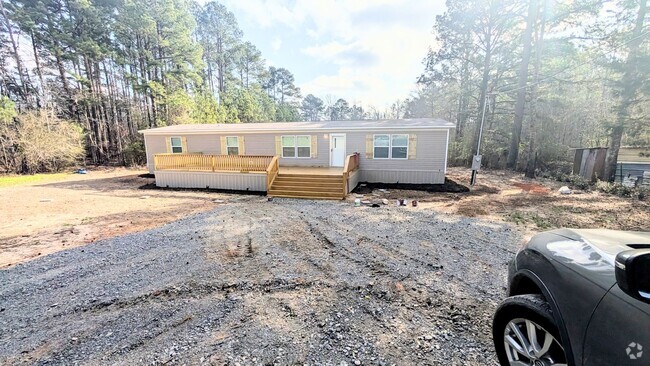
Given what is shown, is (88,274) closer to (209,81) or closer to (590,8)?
(590,8)

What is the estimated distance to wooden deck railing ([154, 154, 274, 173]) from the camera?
36.0 feet

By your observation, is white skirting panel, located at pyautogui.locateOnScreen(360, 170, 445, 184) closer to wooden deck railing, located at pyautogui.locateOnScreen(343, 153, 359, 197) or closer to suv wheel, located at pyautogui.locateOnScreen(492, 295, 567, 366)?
wooden deck railing, located at pyautogui.locateOnScreen(343, 153, 359, 197)

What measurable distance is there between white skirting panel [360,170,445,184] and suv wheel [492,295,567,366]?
9.95 metres

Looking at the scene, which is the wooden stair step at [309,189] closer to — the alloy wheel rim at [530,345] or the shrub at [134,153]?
the alloy wheel rim at [530,345]

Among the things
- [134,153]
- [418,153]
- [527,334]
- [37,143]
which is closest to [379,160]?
[418,153]

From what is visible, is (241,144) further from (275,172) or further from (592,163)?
(592,163)

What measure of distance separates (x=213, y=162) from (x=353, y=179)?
6089mm

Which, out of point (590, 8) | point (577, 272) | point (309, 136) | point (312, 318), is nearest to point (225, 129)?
point (309, 136)

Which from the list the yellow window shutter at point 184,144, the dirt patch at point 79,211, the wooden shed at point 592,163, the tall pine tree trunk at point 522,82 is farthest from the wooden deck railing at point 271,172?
the tall pine tree trunk at point 522,82

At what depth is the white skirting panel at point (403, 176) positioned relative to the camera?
11.4 meters

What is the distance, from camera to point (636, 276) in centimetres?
116

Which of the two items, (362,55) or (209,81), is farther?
(209,81)

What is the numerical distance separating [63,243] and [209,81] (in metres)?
31.6

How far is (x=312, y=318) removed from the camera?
2900 millimetres
